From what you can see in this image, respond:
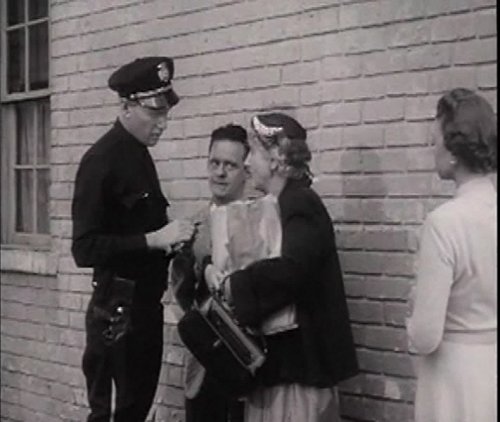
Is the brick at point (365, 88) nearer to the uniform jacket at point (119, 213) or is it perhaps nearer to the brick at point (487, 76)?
the brick at point (487, 76)

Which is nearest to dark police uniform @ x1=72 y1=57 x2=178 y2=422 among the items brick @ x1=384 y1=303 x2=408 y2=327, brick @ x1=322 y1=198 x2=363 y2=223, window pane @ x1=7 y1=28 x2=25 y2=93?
brick @ x1=322 y1=198 x2=363 y2=223

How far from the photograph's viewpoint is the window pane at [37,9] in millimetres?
8406

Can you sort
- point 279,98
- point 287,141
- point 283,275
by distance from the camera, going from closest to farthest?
1. point 283,275
2. point 287,141
3. point 279,98

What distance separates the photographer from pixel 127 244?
572 centimetres

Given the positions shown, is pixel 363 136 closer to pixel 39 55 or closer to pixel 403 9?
pixel 403 9

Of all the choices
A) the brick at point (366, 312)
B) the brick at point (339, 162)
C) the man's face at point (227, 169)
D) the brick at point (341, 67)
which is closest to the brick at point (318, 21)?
the brick at point (341, 67)

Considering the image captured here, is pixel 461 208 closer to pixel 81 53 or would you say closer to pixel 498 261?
pixel 498 261

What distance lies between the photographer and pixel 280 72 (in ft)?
20.5

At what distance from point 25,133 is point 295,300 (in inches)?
160

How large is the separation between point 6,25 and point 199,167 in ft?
8.58

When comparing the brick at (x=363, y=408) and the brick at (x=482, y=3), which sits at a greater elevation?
the brick at (x=482, y=3)

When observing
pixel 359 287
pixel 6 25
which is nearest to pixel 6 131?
pixel 6 25

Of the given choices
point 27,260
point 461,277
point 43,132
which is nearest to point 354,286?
point 461,277

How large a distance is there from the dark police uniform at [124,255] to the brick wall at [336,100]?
645mm
